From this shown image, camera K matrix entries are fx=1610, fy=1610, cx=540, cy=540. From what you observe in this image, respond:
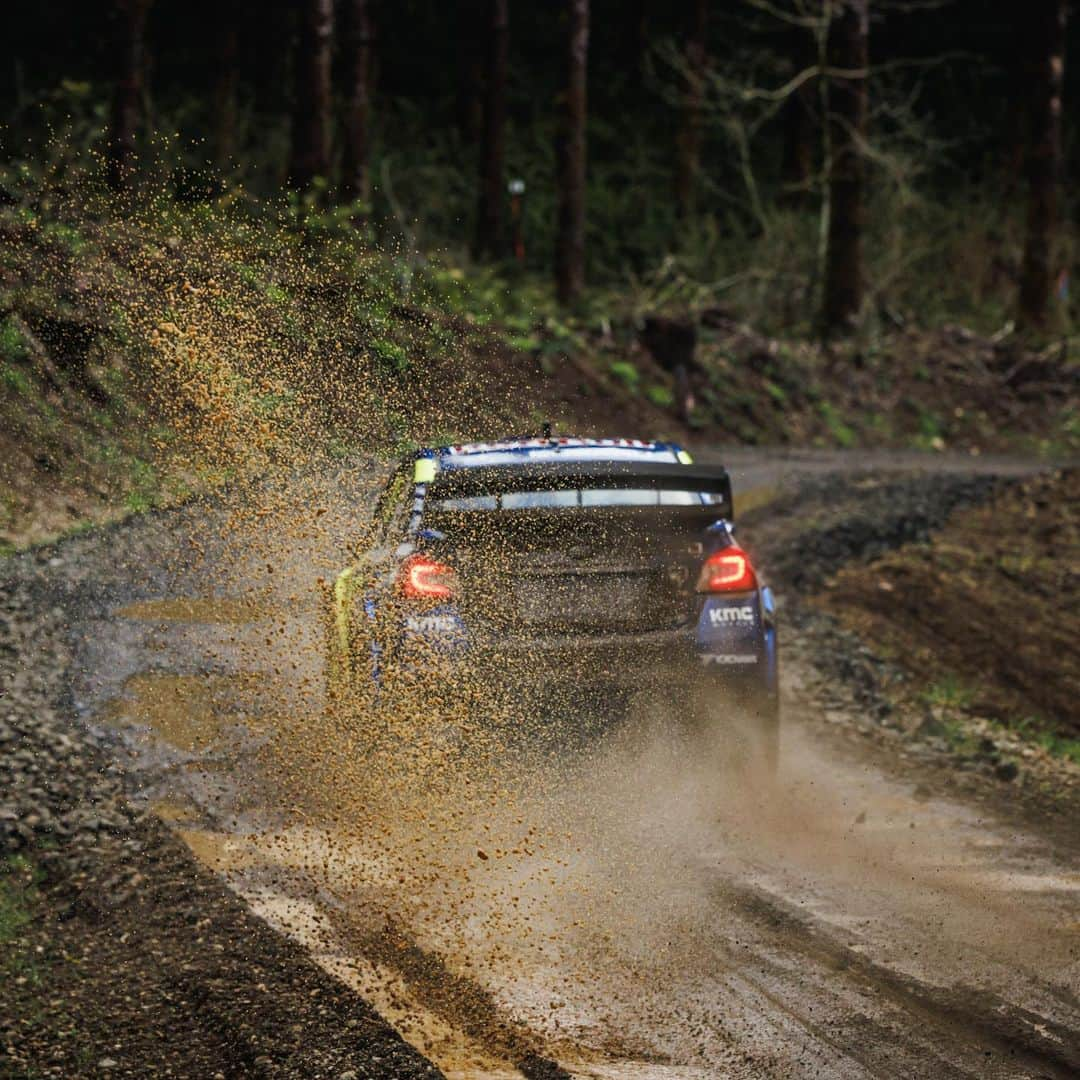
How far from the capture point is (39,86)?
45.3m

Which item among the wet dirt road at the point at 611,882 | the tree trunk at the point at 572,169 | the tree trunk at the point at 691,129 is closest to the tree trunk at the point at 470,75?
the tree trunk at the point at 691,129

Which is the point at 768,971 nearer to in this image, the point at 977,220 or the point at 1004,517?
the point at 1004,517

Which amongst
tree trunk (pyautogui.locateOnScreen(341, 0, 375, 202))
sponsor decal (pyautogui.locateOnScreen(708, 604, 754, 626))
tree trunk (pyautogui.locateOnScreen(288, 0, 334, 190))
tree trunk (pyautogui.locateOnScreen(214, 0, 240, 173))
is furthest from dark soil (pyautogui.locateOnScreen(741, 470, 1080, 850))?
tree trunk (pyautogui.locateOnScreen(214, 0, 240, 173))

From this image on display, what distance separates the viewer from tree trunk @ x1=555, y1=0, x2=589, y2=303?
28125 millimetres

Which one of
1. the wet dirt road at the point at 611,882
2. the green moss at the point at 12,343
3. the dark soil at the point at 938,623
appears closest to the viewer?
Answer: the wet dirt road at the point at 611,882

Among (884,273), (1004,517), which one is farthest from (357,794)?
(884,273)

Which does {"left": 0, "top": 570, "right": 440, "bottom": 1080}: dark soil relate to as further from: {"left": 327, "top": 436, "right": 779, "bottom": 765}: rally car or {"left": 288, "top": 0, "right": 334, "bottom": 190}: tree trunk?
{"left": 288, "top": 0, "right": 334, "bottom": 190}: tree trunk

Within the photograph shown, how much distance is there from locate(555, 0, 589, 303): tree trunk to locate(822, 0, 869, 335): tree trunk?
4.48 metres

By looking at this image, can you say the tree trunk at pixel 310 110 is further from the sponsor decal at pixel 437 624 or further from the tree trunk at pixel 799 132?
the tree trunk at pixel 799 132

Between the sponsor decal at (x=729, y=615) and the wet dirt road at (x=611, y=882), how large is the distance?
55 centimetres

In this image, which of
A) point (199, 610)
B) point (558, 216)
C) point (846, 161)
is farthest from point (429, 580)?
point (846, 161)

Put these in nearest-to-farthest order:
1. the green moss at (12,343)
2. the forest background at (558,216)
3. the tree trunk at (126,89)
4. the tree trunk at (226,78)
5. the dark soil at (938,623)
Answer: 1. the dark soil at (938,623)
2. the green moss at (12,343)
3. the forest background at (558,216)
4. the tree trunk at (126,89)
5. the tree trunk at (226,78)

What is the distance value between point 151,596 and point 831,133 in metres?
21.1

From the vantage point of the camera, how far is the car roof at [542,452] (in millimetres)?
7023
